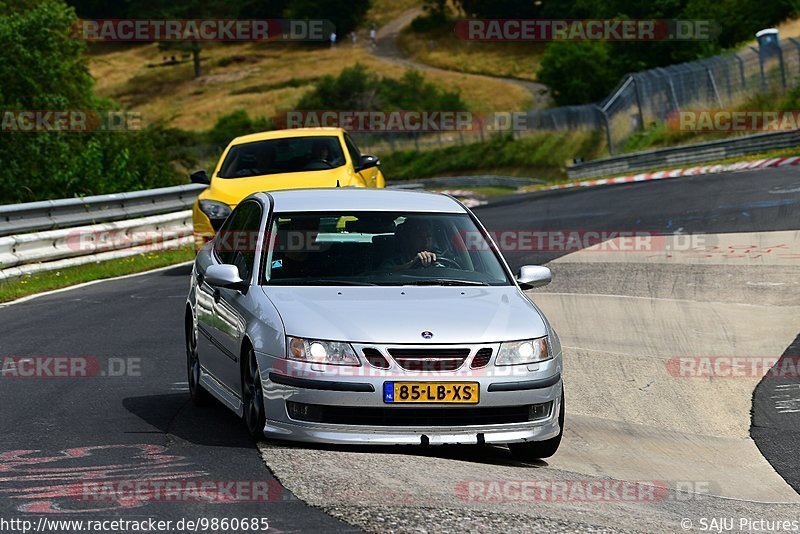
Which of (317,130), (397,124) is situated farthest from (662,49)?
A: (317,130)

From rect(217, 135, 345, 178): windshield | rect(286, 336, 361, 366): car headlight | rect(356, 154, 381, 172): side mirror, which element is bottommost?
rect(356, 154, 381, 172): side mirror

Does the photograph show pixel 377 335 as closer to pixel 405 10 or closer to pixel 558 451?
pixel 558 451

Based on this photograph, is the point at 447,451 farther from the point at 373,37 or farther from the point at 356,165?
the point at 373,37

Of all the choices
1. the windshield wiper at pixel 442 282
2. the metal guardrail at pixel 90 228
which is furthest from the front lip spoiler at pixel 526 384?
the metal guardrail at pixel 90 228

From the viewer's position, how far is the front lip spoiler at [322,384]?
745cm

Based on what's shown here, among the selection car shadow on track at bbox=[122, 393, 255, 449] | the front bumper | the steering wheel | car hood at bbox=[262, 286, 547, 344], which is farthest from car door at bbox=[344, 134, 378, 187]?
the front bumper

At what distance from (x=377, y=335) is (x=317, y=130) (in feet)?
39.3

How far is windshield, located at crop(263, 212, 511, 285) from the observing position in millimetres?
8547

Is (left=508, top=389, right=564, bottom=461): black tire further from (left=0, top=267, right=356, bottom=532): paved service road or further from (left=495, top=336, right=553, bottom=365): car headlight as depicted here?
(left=0, top=267, right=356, bottom=532): paved service road

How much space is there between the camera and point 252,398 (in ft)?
26.1

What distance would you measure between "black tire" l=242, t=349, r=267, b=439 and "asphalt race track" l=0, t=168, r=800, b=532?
0.45ft

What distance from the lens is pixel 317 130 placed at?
758 inches

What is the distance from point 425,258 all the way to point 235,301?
124cm

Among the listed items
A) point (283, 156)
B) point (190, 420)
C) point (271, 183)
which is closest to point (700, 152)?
point (283, 156)
